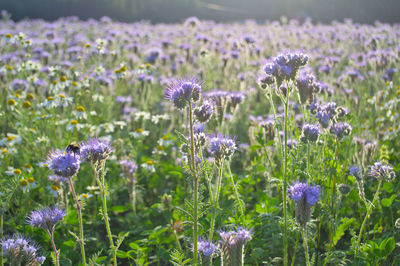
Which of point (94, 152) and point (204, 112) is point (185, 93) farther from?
point (94, 152)

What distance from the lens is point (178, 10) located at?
26438 millimetres

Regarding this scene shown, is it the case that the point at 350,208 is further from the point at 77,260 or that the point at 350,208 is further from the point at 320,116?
the point at 77,260

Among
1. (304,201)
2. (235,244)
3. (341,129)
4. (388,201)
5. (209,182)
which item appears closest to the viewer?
(235,244)

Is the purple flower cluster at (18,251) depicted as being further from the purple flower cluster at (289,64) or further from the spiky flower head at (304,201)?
the purple flower cluster at (289,64)

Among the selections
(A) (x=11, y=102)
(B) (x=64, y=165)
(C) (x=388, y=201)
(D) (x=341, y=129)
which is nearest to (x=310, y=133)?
(D) (x=341, y=129)

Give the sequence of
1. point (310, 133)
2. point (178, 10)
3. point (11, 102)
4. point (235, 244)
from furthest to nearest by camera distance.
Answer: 1. point (178, 10)
2. point (11, 102)
3. point (310, 133)
4. point (235, 244)

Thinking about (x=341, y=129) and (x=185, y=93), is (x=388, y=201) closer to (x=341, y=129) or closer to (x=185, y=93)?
(x=341, y=129)

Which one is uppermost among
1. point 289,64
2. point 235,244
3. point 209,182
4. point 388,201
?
point 289,64

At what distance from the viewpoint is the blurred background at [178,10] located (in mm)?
24422

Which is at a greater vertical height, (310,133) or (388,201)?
(310,133)

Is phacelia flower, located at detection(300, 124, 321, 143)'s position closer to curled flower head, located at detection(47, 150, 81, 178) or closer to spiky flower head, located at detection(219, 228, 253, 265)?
spiky flower head, located at detection(219, 228, 253, 265)

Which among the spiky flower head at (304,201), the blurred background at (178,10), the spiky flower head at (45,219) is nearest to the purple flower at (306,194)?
the spiky flower head at (304,201)

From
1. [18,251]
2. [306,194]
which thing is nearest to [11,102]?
[18,251]

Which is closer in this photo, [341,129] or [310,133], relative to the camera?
[310,133]
